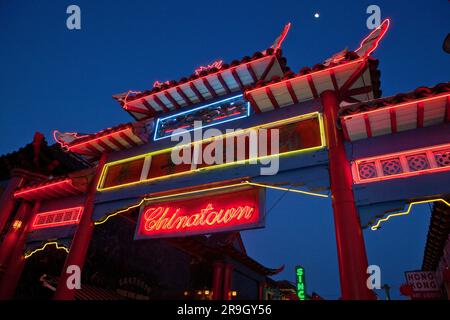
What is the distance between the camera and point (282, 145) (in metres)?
7.39

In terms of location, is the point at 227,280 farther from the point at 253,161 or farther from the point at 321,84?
the point at 321,84

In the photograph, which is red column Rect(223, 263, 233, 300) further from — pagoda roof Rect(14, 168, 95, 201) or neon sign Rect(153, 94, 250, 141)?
Result: neon sign Rect(153, 94, 250, 141)

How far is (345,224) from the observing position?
221 inches

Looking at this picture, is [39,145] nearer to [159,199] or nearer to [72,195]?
[72,195]

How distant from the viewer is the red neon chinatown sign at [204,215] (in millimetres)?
6836

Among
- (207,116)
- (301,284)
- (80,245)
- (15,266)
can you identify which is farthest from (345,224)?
(301,284)

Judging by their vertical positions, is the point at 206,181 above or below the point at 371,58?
below

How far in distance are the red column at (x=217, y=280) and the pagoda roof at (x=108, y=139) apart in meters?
11.5

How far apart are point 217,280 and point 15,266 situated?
1141 cm

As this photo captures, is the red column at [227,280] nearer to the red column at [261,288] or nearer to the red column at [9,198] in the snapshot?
the red column at [261,288]

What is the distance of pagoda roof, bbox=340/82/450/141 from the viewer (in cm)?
588

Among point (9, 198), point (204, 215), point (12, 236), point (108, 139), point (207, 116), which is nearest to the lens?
point (204, 215)
